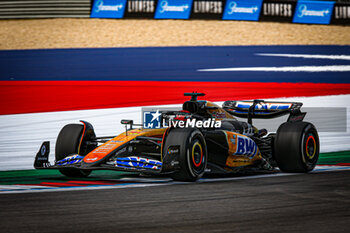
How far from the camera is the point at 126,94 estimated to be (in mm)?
15883

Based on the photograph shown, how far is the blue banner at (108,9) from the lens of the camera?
28.1 m

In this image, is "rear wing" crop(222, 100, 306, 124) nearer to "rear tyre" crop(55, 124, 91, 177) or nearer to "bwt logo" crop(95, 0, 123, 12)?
"rear tyre" crop(55, 124, 91, 177)

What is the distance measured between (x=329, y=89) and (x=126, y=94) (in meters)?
5.52

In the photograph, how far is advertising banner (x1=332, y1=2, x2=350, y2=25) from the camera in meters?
27.8

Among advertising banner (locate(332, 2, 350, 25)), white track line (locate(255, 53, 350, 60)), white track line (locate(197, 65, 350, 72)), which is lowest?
white track line (locate(197, 65, 350, 72))

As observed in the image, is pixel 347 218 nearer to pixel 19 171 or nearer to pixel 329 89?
pixel 19 171

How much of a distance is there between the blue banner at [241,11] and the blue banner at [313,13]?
1.82 m

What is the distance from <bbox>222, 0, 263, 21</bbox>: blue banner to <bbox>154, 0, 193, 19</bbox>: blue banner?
1.74m

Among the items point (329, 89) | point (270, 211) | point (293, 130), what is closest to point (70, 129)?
point (293, 130)

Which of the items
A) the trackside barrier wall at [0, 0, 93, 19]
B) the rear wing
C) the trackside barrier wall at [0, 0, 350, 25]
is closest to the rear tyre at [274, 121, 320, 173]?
Answer: the rear wing

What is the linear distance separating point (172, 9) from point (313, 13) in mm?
6497

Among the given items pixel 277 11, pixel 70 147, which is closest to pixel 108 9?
pixel 277 11

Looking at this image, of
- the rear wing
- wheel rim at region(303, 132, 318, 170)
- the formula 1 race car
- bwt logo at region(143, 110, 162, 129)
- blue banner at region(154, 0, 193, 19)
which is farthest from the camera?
blue banner at region(154, 0, 193, 19)

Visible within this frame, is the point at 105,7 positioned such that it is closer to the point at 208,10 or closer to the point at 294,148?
the point at 208,10
